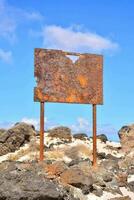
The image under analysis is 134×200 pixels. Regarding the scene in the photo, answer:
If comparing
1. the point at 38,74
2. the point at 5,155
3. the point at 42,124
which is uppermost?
the point at 38,74

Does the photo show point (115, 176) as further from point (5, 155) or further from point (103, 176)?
point (5, 155)

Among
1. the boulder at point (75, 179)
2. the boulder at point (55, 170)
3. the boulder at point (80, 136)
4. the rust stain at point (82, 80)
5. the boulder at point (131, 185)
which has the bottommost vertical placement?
the boulder at point (131, 185)

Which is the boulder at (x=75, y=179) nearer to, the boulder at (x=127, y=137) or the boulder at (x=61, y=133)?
the boulder at (x=127, y=137)

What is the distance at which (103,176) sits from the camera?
16.2 metres

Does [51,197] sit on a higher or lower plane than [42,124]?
lower

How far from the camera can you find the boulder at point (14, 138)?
2969 centimetres

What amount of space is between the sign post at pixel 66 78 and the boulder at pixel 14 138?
11687mm

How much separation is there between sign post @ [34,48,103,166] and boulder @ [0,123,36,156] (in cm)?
1169

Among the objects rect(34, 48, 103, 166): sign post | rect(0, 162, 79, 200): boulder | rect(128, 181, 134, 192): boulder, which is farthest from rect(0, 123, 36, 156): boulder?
rect(0, 162, 79, 200): boulder

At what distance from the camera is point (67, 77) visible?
17.9 m

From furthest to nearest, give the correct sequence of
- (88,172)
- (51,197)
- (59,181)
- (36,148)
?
(36,148), (88,172), (59,181), (51,197)

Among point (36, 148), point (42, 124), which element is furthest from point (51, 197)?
point (36, 148)

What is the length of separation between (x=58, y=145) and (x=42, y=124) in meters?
12.4

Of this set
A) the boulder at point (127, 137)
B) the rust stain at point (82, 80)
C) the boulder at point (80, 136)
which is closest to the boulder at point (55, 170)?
the rust stain at point (82, 80)
